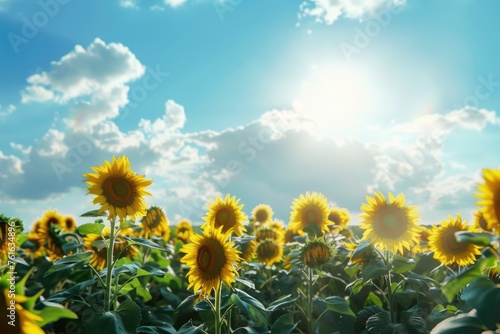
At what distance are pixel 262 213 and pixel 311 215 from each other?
3108mm

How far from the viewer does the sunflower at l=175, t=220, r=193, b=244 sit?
9621mm

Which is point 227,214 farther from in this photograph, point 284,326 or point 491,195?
point 491,195

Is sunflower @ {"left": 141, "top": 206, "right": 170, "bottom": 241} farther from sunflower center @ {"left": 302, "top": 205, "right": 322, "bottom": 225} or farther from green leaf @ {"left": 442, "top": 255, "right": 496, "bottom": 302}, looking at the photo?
green leaf @ {"left": 442, "top": 255, "right": 496, "bottom": 302}

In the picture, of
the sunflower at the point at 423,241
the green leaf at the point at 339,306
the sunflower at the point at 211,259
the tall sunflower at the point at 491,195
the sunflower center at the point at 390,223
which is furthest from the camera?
the sunflower at the point at 423,241

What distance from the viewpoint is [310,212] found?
6.44 metres

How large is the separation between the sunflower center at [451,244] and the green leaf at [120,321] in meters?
2.87

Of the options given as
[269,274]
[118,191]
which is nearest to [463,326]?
[118,191]

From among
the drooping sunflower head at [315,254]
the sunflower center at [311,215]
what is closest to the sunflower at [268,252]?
the sunflower center at [311,215]

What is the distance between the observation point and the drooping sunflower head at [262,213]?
9453mm

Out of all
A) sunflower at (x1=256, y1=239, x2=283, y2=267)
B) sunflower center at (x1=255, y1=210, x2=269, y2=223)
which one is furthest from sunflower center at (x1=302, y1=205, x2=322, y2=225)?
sunflower center at (x1=255, y1=210, x2=269, y2=223)

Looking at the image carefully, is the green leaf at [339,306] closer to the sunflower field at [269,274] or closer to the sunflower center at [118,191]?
the sunflower field at [269,274]

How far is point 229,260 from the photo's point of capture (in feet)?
12.4

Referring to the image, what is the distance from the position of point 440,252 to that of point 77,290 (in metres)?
3.26

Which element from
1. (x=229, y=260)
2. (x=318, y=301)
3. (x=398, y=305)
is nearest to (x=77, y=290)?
(x=229, y=260)
